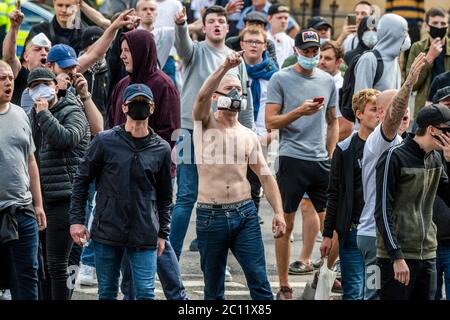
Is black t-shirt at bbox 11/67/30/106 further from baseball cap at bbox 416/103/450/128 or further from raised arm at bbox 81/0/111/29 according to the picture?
baseball cap at bbox 416/103/450/128

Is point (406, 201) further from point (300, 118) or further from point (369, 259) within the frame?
point (300, 118)

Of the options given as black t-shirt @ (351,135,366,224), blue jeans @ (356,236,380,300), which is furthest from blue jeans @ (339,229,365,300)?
blue jeans @ (356,236,380,300)

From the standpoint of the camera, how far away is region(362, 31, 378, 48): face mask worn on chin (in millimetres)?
14414

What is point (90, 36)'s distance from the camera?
12812 mm

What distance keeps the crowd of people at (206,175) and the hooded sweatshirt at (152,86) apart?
0.01 metres

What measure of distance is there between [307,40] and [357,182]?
1919 millimetres

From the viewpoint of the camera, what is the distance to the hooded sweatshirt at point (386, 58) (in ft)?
42.8

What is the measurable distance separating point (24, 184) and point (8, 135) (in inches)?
14.7

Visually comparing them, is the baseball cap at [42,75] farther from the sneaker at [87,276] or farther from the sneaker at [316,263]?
the sneaker at [316,263]

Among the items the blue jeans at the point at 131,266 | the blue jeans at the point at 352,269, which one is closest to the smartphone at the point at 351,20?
the blue jeans at the point at 352,269

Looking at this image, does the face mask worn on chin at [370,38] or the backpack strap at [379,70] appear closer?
the backpack strap at [379,70]

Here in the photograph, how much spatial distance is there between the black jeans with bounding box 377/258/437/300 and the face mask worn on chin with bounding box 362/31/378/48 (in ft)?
17.5
